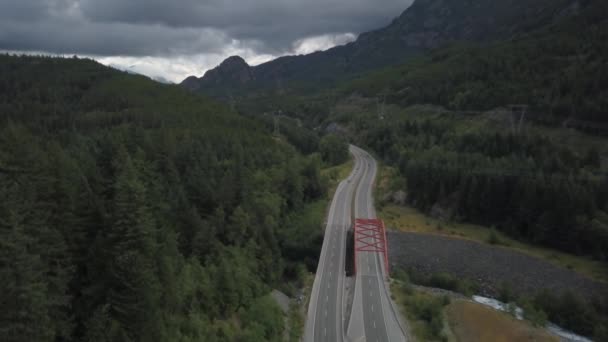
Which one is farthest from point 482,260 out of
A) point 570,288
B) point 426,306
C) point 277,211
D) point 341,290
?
point 277,211

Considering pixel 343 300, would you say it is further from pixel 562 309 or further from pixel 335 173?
pixel 335 173

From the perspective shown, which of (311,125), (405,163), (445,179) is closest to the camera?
(445,179)

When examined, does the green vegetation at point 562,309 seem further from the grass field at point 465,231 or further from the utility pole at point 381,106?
the utility pole at point 381,106

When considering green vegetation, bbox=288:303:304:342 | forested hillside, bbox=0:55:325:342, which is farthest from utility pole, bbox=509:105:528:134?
green vegetation, bbox=288:303:304:342

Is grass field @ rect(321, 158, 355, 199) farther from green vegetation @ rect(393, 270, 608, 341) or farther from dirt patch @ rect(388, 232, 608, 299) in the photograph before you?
green vegetation @ rect(393, 270, 608, 341)

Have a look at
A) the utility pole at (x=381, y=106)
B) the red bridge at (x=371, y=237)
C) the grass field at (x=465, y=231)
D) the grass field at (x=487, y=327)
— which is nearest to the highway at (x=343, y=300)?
the red bridge at (x=371, y=237)

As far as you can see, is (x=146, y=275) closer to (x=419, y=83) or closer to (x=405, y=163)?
(x=405, y=163)
